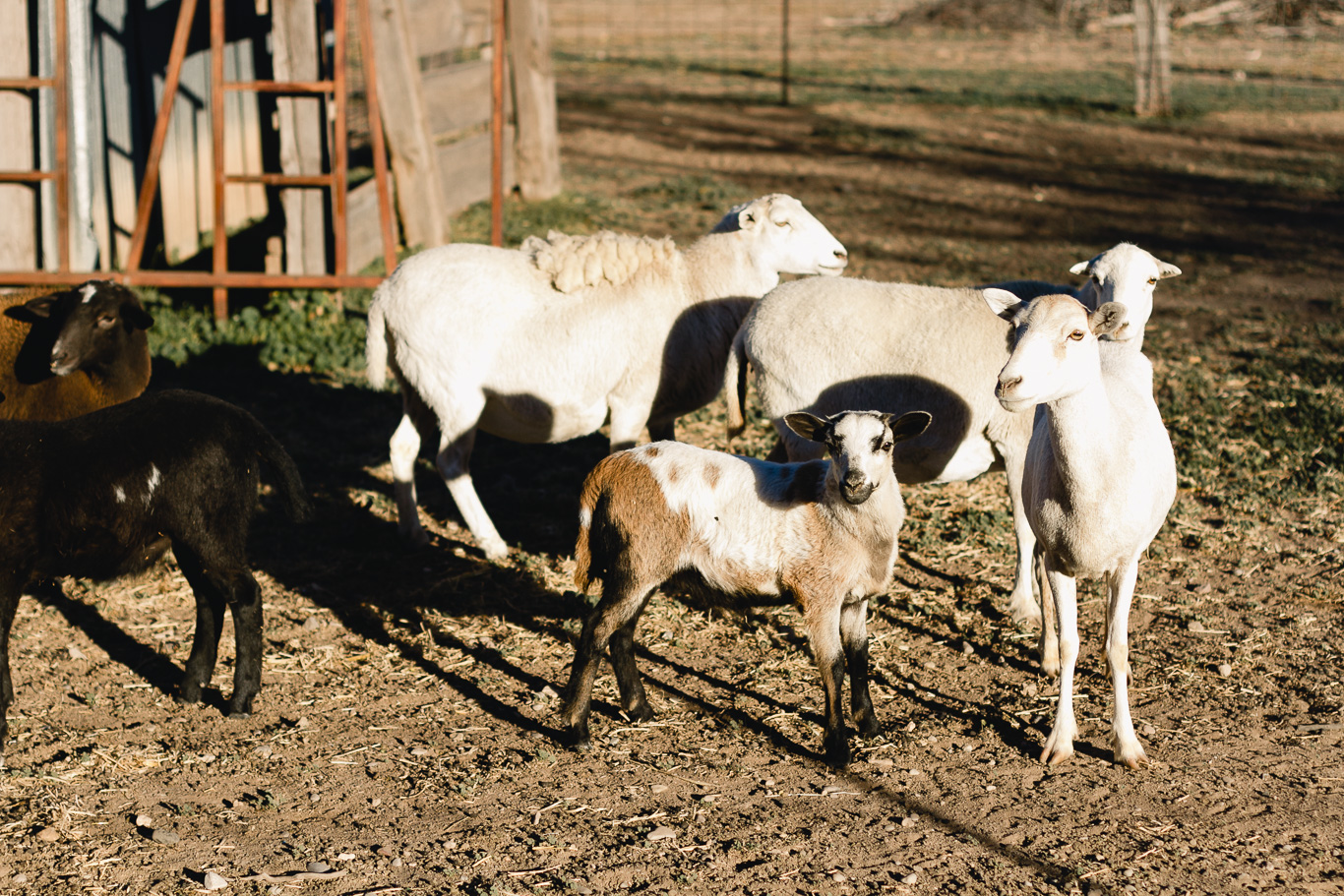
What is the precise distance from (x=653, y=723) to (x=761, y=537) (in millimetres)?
927

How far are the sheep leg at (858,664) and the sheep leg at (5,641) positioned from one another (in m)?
3.09

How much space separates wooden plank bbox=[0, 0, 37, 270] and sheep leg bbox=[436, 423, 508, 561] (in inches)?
219

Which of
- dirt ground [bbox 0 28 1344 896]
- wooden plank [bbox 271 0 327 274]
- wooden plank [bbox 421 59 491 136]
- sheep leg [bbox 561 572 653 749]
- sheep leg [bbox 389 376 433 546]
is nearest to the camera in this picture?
dirt ground [bbox 0 28 1344 896]

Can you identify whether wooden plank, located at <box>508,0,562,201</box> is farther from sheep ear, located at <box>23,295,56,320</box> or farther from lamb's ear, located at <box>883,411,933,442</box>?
lamb's ear, located at <box>883,411,933,442</box>

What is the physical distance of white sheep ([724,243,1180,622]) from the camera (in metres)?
5.50

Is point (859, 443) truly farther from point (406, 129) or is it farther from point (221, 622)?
point (406, 129)

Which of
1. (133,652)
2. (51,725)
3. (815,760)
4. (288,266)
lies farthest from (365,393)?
(815,760)

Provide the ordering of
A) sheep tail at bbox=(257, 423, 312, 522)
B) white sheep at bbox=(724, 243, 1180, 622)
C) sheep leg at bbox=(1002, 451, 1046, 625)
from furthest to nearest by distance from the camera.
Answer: sheep leg at bbox=(1002, 451, 1046, 625)
white sheep at bbox=(724, 243, 1180, 622)
sheep tail at bbox=(257, 423, 312, 522)

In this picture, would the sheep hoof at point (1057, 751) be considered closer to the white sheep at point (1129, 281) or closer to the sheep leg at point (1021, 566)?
the sheep leg at point (1021, 566)

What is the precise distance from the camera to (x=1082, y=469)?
440cm

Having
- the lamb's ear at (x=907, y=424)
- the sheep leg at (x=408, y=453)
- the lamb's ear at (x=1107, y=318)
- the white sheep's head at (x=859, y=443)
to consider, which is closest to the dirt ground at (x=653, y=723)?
the sheep leg at (x=408, y=453)

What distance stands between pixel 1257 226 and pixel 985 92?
10.8 metres

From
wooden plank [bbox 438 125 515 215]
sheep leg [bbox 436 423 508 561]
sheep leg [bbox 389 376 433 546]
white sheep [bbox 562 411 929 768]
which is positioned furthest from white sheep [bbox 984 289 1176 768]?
wooden plank [bbox 438 125 515 215]

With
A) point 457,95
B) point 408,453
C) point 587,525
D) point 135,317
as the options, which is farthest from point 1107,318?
point 457,95
